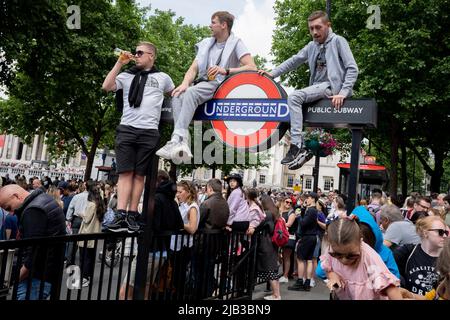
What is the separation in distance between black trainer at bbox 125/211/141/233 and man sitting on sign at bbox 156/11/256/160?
610mm

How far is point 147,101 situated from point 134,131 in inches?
11.1

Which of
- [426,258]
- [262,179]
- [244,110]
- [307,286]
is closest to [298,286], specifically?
[307,286]

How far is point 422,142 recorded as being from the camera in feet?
74.1

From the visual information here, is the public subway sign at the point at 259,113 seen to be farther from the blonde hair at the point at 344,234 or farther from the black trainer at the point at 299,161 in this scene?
the blonde hair at the point at 344,234

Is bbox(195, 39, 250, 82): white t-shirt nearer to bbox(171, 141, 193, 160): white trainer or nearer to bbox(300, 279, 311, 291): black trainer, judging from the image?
bbox(171, 141, 193, 160): white trainer

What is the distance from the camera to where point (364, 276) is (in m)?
2.68

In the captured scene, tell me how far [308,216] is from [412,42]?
33.4 ft

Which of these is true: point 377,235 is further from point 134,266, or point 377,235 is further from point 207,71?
point 134,266

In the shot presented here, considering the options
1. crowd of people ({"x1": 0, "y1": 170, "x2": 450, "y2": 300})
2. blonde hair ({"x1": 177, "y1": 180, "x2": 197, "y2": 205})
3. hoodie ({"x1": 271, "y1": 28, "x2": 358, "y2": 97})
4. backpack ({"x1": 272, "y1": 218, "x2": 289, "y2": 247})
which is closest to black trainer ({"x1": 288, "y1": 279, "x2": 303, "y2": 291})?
crowd of people ({"x1": 0, "y1": 170, "x2": 450, "y2": 300})

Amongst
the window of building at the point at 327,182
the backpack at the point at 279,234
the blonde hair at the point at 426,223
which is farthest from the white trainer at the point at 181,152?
the window of building at the point at 327,182

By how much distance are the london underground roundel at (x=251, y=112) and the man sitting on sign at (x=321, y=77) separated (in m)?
0.12

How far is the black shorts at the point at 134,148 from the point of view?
3.45 meters
